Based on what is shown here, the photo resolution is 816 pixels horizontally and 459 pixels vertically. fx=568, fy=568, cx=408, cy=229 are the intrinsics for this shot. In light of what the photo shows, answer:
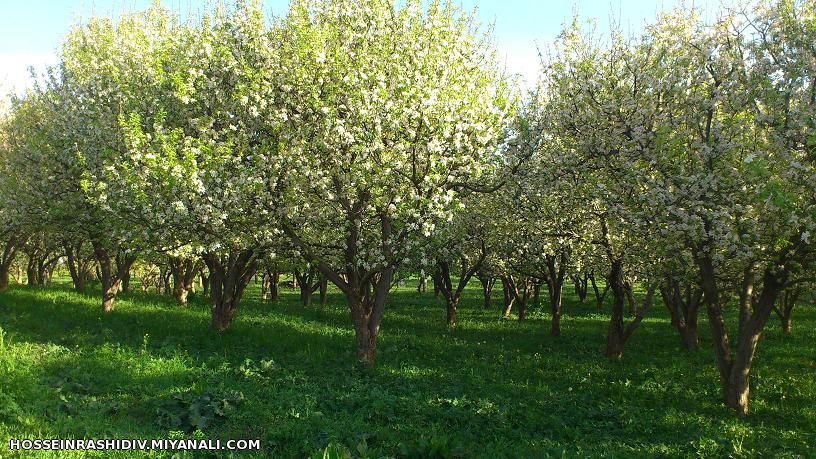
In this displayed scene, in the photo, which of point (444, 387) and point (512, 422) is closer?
point (512, 422)

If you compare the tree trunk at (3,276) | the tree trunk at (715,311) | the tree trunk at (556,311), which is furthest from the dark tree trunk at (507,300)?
the tree trunk at (3,276)

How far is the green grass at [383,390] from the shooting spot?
11.4 metres

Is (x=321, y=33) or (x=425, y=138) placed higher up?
(x=321, y=33)

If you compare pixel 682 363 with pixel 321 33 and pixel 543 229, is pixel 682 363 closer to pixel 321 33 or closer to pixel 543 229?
pixel 543 229

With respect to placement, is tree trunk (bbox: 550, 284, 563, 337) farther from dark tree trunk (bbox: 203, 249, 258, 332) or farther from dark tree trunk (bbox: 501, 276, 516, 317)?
dark tree trunk (bbox: 203, 249, 258, 332)

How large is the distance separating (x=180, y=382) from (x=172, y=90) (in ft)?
33.9

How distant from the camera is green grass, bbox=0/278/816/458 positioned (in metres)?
11.4

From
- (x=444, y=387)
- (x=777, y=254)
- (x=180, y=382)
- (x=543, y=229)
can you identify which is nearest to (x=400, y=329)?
(x=543, y=229)

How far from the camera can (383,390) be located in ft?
52.3

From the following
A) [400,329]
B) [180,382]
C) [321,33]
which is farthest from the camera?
[400,329]

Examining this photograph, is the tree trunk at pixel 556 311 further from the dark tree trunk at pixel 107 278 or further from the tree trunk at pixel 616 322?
the dark tree trunk at pixel 107 278

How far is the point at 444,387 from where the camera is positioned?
1695cm

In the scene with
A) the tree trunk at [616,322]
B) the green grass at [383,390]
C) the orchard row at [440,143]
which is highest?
the orchard row at [440,143]

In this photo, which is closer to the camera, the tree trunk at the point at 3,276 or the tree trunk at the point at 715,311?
the tree trunk at the point at 715,311
